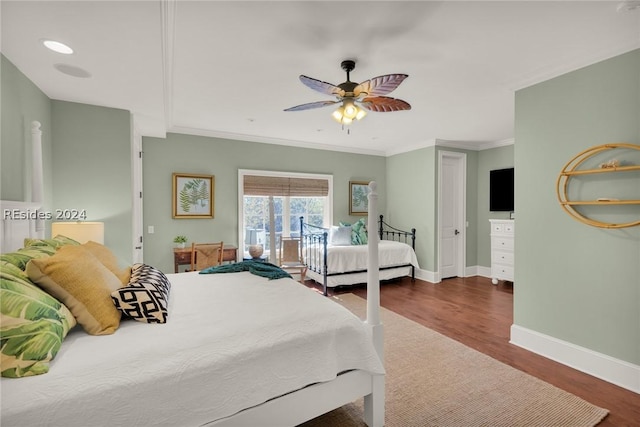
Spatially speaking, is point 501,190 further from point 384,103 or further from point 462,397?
point 462,397

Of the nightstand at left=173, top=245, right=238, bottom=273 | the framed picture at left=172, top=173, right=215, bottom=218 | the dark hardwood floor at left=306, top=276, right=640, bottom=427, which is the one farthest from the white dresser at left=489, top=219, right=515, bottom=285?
the framed picture at left=172, top=173, right=215, bottom=218

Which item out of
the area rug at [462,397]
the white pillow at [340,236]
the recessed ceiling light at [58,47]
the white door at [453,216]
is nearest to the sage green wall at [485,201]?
the white door at [453,216]

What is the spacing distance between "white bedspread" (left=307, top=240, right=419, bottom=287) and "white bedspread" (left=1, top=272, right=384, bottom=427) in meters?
2.83

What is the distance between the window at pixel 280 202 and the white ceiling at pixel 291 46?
5.72 ft

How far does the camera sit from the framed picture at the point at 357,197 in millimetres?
6000

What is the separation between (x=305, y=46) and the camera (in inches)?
86.4

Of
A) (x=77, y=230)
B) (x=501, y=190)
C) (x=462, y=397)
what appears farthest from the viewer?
(x=501, y=190)

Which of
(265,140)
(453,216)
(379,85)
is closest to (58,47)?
(379,85)

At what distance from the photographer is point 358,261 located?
15.7ft

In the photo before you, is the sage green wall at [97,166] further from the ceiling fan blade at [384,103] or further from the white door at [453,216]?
the white door at [453,216]

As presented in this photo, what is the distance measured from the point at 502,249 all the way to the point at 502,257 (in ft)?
0.43

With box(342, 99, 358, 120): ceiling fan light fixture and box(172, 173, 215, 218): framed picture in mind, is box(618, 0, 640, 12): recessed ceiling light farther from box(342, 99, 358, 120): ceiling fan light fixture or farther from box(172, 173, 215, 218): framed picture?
box(172, 173, 215, 218): framed picture

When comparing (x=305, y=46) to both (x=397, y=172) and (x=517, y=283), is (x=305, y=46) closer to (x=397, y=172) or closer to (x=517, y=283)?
(x=517, y=283)

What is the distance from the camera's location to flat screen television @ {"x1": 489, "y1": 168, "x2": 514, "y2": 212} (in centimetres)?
523
